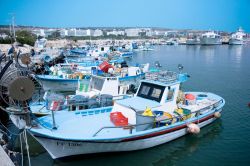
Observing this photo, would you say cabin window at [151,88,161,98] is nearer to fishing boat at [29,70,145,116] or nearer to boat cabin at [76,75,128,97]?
fishing boat at [29,70,145,116]

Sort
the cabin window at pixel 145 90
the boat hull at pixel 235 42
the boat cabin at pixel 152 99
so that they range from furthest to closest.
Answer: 1. the boat hull at pixel 235 42
2. the cabin window at pixel 145 90
3. the boat cabin at pixel 152 99

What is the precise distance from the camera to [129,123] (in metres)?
12.1

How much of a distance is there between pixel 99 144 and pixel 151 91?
4.38m

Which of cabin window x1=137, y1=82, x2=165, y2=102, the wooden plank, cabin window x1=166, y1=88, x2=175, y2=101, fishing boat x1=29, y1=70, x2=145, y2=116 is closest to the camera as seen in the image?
the wooden plank

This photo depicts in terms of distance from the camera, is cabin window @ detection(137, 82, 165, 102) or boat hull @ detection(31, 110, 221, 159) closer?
boat hull @ detection(31, 110, 221, 159)

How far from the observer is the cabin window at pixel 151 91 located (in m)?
13.2

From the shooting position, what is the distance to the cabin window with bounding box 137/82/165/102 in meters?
13.2

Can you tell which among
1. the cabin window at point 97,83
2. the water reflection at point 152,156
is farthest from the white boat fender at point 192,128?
the cabin window at point 97,83

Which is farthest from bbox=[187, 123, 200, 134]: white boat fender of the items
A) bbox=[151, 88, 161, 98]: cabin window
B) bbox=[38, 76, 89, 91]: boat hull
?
bbox=[38, 76, 89, 91]: boat hull

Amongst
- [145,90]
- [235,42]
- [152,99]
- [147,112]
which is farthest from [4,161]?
[235,42]

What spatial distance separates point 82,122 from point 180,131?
213 inches

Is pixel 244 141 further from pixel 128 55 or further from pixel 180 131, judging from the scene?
pixel 128 55

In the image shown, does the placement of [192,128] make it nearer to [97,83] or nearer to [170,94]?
[170,94]

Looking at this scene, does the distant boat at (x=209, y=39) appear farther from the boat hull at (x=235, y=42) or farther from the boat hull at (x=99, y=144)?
the boat hull at (x=99, y=144)
